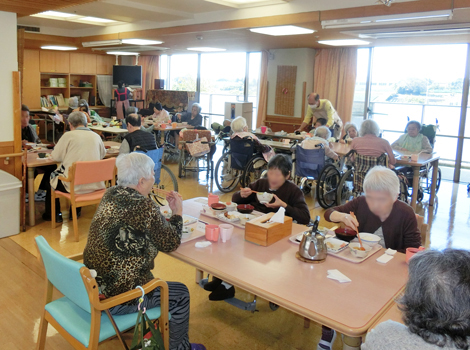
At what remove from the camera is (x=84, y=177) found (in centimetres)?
409

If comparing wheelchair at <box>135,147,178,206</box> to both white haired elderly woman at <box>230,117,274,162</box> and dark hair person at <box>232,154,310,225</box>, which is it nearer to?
white haired elderly woman at <box>230,117,274,162</box>

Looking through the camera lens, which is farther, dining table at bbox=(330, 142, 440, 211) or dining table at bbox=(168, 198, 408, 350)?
dining table at bbox=(330, 142, 440, 211)

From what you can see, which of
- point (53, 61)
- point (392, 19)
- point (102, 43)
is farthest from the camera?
point (53, 61)

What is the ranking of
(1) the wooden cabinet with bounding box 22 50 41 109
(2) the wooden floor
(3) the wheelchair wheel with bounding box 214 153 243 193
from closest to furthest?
(2) the wooden floor < (3) the wheelchair wheel with bounding box 214 153 243 193 < (1) the wooden cabinet with bounding box 22 50 41 109

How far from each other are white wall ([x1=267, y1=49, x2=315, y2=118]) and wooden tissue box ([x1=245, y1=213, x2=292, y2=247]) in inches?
276

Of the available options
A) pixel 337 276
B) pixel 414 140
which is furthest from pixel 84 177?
pixel 414 140

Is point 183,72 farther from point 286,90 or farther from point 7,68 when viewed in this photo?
point 7,68

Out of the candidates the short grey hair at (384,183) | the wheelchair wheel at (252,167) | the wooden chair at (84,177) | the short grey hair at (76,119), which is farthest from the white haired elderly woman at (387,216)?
the wheelchair wheel at (252,167)

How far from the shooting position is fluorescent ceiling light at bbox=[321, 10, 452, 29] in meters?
4.26

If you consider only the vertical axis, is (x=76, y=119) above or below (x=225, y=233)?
above

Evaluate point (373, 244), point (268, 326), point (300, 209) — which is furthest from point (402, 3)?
point (268, 326)

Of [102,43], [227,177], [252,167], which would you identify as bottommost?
[227,177]

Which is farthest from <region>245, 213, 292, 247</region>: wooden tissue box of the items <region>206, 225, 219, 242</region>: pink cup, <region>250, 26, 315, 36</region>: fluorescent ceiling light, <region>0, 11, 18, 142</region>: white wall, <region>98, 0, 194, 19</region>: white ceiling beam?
<region>98, 0, 194, 19</region>: white ceiling beam

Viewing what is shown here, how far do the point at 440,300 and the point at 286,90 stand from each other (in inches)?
334
